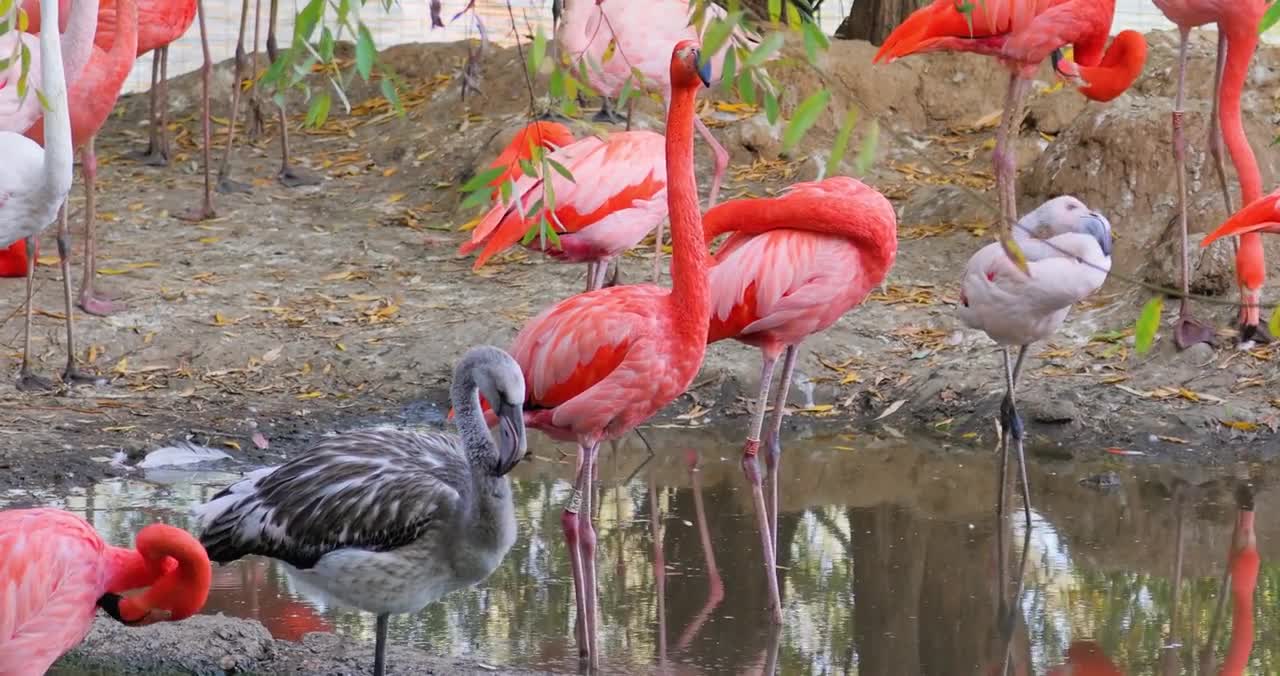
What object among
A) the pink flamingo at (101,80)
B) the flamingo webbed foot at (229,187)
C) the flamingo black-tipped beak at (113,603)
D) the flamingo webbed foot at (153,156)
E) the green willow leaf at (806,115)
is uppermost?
the green willow leaf at (806,115)

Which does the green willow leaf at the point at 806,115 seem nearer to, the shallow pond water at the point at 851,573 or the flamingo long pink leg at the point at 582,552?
the flamingo long pink leg at the point at 582,552

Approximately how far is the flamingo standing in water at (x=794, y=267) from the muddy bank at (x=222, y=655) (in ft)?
3.80

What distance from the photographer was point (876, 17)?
1022 cm

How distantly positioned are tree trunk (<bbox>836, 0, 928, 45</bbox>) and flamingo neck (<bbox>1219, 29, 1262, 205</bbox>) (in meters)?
3.38

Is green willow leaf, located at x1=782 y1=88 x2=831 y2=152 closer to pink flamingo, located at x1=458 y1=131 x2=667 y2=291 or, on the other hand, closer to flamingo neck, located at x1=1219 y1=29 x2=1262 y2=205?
pink flamingo, located at x1=458 y1=131 x2=667 y2=291

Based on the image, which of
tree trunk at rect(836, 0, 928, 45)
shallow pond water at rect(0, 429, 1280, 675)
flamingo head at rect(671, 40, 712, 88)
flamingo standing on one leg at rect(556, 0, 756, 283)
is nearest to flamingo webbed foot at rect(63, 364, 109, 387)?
shallow pond water at rect(0, 429, 1280, 675)

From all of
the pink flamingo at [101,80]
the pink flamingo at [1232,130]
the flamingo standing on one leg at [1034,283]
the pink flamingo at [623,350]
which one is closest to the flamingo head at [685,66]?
the pink flamingo at [623,350]

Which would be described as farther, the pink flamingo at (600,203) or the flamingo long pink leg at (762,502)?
the pink flamingo at (600,203)

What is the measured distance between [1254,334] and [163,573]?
4935 mm

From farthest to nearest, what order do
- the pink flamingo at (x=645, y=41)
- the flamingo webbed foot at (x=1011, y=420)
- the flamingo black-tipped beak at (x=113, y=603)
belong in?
the pink flamingo at (x=645, y=41), the flamingo webbed foot at (x=1011, y=420), the flamingo black-tipped beak at (x=113, y=603)

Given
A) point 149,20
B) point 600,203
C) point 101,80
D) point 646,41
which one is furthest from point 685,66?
point 149,20

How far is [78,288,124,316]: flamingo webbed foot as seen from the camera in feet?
23.5

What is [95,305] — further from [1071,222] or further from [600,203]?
[1071,222]

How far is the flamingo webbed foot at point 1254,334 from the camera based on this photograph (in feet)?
22.1
